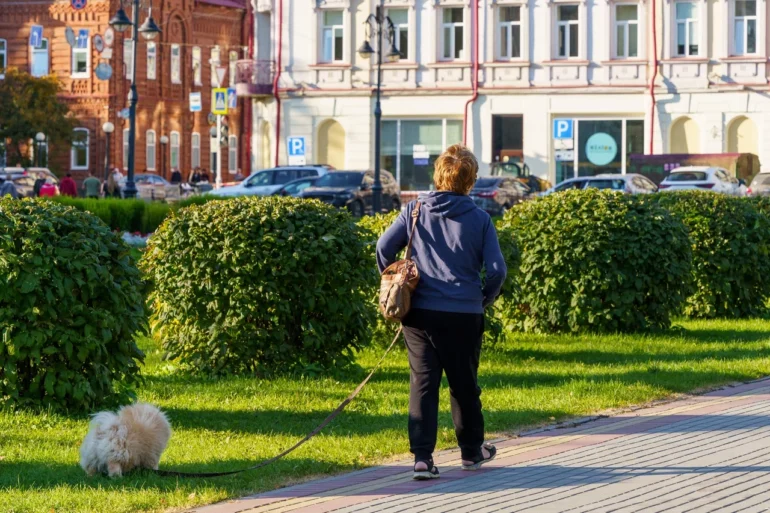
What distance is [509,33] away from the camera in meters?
52.9

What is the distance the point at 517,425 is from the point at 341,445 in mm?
1419

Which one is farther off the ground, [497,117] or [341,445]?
[497,117]

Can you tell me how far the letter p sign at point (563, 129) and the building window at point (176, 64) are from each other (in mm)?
32622

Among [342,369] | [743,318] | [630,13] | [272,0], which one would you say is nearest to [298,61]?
[272,0]

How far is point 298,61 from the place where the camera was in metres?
54.7

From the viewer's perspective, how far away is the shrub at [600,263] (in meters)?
14.9

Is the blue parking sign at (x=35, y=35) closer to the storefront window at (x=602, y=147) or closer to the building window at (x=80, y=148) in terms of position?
the building window at (x=80, y=148)

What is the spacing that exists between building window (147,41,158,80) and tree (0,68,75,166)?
6.05 meters

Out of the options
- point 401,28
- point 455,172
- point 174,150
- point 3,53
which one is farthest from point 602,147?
point 455,172

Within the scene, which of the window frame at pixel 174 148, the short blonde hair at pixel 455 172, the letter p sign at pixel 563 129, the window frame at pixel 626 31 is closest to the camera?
the short blonde hair at pixel 455 172

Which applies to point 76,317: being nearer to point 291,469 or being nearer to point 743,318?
point 291,469

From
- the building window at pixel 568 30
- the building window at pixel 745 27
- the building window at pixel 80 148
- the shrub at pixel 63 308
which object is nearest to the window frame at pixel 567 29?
Result: the building window at pixel 568 30

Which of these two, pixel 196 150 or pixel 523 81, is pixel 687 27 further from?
pixel 196 150

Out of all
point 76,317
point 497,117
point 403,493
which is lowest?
point 403,493
